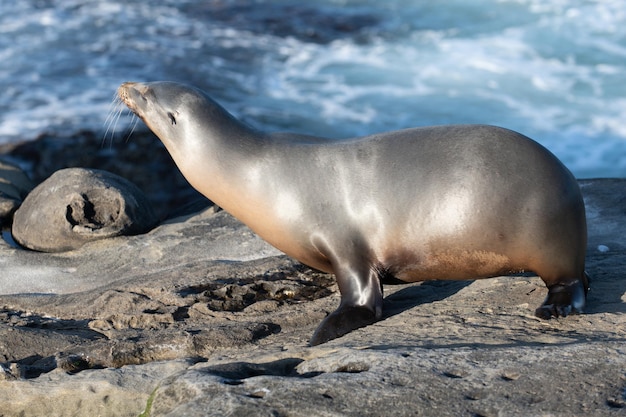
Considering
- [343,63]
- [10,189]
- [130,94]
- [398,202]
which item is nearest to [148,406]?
[398,202]

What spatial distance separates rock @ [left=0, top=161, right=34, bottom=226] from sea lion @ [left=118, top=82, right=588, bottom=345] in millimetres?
1947

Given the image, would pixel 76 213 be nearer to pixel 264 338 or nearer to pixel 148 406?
pixel 264 338

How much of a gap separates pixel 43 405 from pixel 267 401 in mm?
1057

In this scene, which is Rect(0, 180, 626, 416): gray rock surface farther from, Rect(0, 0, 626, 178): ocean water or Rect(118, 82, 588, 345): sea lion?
Rect(0, 0, 626, 178): ocean water

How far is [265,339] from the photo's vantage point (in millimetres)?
4070

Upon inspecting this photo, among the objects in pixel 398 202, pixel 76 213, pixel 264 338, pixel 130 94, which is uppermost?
pixel 130 94

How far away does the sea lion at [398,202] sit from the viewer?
14.0 ft

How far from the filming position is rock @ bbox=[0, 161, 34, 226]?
6.23 m

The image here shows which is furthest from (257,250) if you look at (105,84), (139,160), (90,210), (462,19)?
(462,19)

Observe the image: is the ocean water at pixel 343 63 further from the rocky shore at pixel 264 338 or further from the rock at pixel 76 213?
the rocky shore at pixel 264 338

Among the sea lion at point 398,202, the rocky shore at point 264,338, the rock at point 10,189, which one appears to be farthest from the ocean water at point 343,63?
the sea lion at point 398,202

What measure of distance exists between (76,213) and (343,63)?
28.2ft

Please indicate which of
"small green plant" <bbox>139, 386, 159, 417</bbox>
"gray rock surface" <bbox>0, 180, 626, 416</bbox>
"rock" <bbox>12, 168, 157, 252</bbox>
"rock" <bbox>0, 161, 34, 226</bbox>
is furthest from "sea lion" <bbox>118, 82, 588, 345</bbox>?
"rock" <bbox>0, 161, 34, 226</bbox>

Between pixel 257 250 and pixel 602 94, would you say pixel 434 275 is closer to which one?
pixel 257 250
